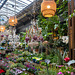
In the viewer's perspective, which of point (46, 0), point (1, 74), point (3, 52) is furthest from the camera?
point (3, 52)

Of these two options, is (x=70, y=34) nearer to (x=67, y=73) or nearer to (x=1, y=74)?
(x=67, y=73)

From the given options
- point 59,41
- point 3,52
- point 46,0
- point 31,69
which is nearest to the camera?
point 46,0

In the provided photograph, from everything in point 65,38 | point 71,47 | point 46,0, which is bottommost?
point 71,47

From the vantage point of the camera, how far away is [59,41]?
16.5ft

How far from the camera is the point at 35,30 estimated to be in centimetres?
185

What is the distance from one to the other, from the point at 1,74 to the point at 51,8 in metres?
2.19

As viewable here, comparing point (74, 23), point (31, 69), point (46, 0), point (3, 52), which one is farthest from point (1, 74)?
point (3, 52)

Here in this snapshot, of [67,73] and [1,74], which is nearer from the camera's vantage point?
Answer: [67,73]

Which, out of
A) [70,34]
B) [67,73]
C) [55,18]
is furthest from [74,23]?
[55,18]

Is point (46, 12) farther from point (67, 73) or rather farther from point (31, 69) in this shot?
point (31, 69)

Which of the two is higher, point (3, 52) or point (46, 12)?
point (46, 12)

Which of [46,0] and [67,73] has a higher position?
[46,0]

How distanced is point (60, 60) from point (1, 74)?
66.8 inches

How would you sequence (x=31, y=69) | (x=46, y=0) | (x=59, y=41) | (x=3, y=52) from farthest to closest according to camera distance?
(x=3, y=52) < (x=59, y=41) < (x=31, y=69) < (x=46, y=0)
